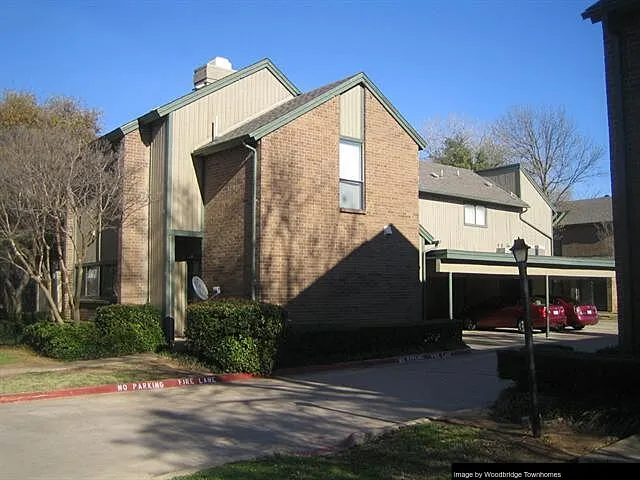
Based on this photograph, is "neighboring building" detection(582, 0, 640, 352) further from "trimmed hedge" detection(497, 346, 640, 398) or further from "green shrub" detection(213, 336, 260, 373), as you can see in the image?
"green shrub" detection(213, 336, 260, 373)

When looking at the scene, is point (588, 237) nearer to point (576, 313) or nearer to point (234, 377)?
point (576, 313)

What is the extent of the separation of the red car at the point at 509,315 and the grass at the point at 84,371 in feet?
44.8

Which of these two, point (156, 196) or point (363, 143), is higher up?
point (363, 143)

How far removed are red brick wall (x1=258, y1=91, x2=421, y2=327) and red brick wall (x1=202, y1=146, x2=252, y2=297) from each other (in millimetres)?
690

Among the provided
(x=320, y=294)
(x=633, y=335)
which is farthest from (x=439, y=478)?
(x=320, y=294)

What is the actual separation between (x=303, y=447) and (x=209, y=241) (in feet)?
34.6

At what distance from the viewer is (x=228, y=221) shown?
1681 centimetres

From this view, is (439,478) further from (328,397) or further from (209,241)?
(209,241)

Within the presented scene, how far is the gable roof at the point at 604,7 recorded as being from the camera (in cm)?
1030

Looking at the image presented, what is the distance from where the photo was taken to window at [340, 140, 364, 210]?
57.7ft

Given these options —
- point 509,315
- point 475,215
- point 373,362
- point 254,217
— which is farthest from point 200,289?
point 475,215

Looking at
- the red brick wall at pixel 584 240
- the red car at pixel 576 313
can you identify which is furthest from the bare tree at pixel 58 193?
the red brick wall at pixel 584 240

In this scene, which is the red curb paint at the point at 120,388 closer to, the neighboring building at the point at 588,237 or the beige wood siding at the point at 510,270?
the beige wood siding at the point at 510,270

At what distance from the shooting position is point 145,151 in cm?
1805
